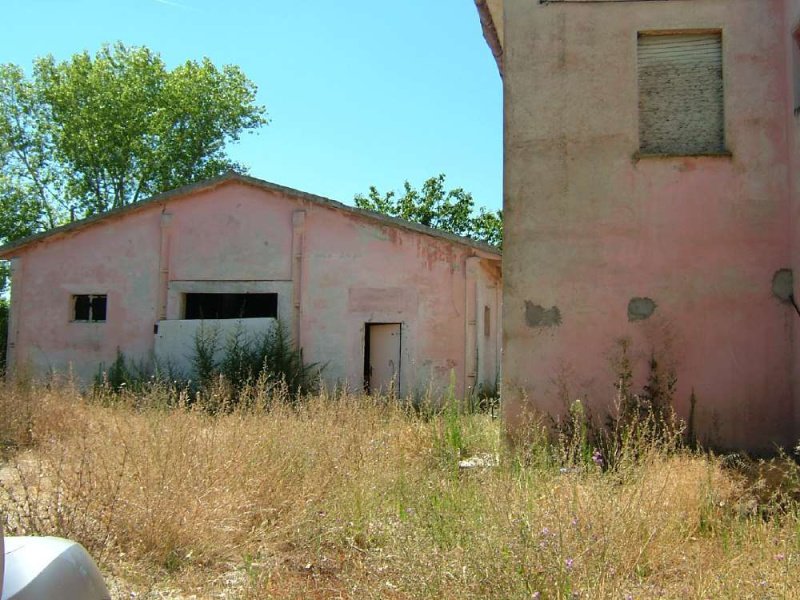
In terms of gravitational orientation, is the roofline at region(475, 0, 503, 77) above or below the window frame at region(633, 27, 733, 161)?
above

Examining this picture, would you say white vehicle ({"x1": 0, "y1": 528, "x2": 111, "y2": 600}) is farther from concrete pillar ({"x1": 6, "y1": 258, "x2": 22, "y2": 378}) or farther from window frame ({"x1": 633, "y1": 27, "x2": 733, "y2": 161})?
concrete pillar ({"x1": 6, "y1": 258, "x2": 22, "y2": 378})

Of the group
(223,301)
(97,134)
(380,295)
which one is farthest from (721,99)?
(97,134)

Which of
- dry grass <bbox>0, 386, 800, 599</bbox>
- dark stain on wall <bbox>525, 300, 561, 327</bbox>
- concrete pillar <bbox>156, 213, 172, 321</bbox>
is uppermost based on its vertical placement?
concrete pillar <bbox>156, 213, 172, 321</bbox>

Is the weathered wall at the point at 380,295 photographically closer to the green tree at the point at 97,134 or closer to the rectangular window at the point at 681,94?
the rectangular window at the point at 681,94

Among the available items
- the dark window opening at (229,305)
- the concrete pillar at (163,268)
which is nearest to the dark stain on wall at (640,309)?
the dark window opening at (229,305)

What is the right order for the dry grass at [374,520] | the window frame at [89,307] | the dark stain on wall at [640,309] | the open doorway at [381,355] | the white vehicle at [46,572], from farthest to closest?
the window frame at [89,307]
the open doorway at [381,355]
the dark stain on wall at [640,309]
the dry grass at [374,520]
the white vehicle at [46,572]

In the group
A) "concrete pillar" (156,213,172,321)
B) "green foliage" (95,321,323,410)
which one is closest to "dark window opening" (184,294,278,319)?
"concrete pillar" (156,213,172,321)

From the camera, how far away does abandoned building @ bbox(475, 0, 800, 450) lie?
8773 millimetres

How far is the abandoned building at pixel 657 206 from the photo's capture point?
28.8 feet

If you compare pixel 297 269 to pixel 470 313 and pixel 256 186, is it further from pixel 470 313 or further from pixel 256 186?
pixel 470 313

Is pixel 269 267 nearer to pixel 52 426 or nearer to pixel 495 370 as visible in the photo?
pixel 495 370

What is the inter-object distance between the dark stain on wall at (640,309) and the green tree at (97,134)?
2619 centimetres

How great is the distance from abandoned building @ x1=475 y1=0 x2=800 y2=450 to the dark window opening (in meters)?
9.41

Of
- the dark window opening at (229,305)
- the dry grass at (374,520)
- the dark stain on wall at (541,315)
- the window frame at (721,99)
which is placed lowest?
the dry grass at (374,520)
